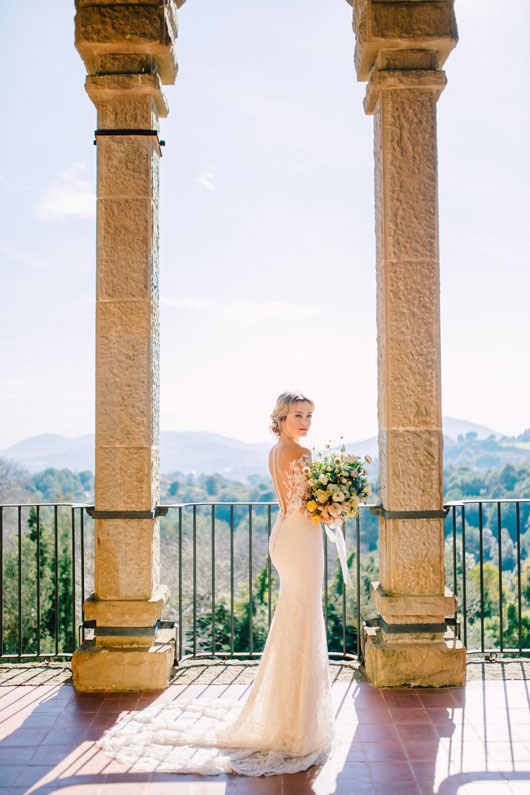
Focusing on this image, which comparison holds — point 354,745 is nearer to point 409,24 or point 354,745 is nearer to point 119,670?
point 119,670

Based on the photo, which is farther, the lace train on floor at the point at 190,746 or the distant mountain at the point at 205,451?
the distant mountain at the point at 205,451

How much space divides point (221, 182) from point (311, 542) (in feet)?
101

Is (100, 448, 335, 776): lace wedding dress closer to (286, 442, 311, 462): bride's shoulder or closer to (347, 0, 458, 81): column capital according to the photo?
(286, 442, 311, 462): bride's shoulder

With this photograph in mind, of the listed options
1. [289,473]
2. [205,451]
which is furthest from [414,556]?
[205,451]

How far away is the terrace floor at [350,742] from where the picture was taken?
262 cm

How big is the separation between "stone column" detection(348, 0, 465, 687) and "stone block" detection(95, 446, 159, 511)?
1637 mm

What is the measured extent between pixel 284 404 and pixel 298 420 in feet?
0.39

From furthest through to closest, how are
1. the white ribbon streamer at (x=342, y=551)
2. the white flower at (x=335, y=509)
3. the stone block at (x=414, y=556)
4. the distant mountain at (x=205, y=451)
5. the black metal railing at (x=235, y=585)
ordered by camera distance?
1. the distant mountain at (x=205, y=451)
2. the black metal railing at (x=235, y=585)
3. the stone block at (x=414, y=556)
4. the white ribbon streamer at (x=342, y=551)
5. the white flower at (x=335, y=509)

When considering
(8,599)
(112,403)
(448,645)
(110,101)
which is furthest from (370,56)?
(8,599)

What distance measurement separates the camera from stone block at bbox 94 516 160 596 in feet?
12.4

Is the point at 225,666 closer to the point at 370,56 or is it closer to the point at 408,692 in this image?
the point at 408,692

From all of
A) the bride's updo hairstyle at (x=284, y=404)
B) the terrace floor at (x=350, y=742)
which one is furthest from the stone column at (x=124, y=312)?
the bride's updo hairstyle at (x=284, y=404)

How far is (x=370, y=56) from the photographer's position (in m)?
3.96

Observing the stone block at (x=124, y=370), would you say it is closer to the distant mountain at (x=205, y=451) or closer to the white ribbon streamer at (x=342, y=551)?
the white ribbon streamer at (x=342, y=551)
